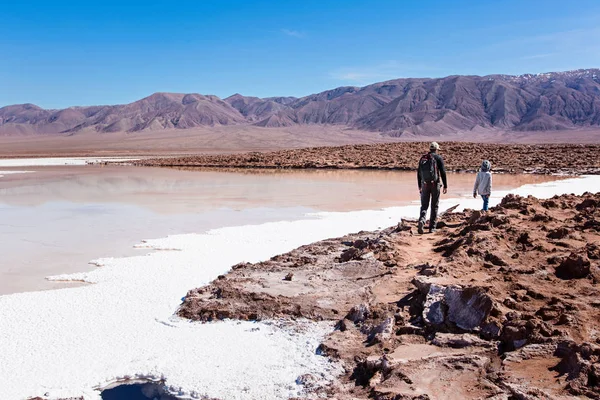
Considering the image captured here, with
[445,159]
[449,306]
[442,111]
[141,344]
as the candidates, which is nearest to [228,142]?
[445,159]

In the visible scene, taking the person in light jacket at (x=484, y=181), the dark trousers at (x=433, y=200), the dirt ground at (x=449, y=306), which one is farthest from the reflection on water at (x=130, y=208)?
the dark trousers at (x=433, y=200)

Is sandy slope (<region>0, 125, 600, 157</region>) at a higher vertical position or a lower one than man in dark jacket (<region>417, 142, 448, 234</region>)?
higher

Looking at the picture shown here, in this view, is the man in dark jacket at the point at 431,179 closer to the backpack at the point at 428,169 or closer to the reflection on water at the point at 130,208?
the backpack at the point at 428,169

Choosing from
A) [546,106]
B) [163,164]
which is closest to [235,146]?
[163,164]

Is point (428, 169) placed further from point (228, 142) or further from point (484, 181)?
point (228, 142)

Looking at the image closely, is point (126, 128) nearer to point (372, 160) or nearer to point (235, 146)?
point (235, 146)

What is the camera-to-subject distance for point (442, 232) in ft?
28.3

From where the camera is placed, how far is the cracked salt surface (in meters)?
4.06

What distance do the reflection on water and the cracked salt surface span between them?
982 millimetres

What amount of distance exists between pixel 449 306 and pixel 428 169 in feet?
14.4

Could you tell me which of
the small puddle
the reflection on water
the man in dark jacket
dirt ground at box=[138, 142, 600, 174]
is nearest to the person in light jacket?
the man in dark jacket

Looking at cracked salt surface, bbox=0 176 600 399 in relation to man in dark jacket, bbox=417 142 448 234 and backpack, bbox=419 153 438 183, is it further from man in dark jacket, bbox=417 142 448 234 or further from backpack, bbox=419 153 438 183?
backpack, bbox=419 153 438 183

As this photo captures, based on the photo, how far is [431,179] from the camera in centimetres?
870

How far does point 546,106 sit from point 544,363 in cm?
16936
